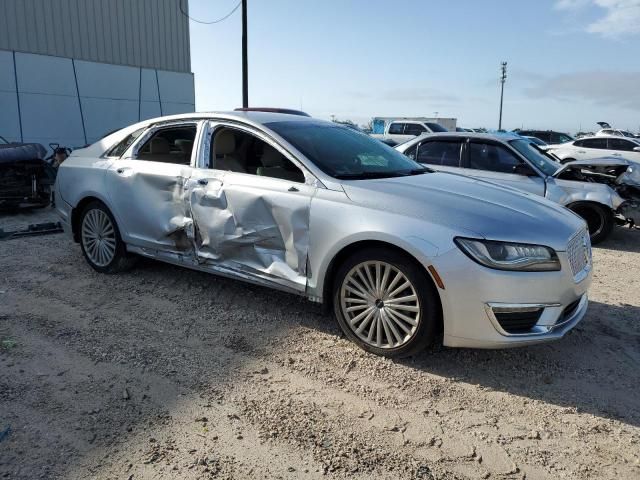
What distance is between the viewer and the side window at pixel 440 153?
7.94 m

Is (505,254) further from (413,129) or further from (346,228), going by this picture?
(413,129)

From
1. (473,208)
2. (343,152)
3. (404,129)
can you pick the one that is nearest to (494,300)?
(473,208)

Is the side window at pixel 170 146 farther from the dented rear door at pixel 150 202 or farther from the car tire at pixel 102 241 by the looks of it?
the car tire at pixel 102 241

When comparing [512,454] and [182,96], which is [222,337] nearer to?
[512,454]

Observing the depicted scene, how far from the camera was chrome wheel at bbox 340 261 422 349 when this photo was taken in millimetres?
3363

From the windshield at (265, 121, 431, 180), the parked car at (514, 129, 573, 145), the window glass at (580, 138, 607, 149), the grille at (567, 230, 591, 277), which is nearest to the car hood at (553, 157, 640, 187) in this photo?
the windshield at (265, 121, 431, 180)

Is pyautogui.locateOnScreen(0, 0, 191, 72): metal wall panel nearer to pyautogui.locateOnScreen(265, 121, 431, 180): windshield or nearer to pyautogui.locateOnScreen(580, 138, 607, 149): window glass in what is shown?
pyautogui.locateOnScreen(265, 121, 431, 180): windshield

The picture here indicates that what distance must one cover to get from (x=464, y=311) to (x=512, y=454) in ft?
2.74

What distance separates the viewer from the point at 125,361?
3494 millimetres

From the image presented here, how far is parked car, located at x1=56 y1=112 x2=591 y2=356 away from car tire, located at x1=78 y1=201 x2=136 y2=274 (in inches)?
0.7

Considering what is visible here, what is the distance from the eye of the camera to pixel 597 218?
7.48m

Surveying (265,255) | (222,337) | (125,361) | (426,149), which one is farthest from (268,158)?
(426,149)

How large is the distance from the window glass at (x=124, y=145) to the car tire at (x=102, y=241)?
51cm

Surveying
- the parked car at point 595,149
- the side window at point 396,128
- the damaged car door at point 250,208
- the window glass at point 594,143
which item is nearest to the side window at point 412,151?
the damaged car door at point 250,208
